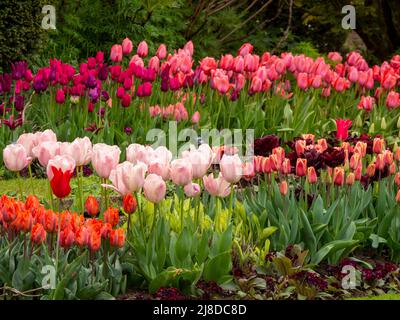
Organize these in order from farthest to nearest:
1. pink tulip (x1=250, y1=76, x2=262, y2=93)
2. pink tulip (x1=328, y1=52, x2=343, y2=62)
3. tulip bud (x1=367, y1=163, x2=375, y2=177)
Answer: pink tulip (x1=328, y1=52, x2=343, y2=62) < pink tulip (x1=250, y1=76, x2=262, y2=93) < tulip bud (x1=367, y1=163, x2=375, y2=177)

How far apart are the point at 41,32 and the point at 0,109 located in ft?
7.03

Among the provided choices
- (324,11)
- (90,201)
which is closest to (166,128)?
(90,201)

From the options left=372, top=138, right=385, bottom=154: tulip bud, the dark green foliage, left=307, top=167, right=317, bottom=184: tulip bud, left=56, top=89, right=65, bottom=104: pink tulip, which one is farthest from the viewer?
the dark green foliage

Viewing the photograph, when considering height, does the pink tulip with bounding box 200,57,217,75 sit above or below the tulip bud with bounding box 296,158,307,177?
above

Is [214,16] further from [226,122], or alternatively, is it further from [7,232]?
[7,232]

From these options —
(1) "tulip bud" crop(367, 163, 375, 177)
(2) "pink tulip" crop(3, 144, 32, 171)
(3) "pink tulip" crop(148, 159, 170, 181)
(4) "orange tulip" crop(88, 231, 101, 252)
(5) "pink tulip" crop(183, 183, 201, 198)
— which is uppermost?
(2) "pink tulip" crop(3, 144, 32, 171)

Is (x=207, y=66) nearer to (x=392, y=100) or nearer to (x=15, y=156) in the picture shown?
(x=392, y=100)

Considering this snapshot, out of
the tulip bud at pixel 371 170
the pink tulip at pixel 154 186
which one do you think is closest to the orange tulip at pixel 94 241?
the pink tulip at pixel 154 186

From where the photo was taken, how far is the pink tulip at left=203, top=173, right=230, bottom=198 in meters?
4.43

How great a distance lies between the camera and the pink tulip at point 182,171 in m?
4.19

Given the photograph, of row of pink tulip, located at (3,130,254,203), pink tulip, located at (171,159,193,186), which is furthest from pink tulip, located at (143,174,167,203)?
pink tulip, located at (171,159,193,186)

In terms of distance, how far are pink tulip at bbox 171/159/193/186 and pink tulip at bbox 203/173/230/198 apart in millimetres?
222

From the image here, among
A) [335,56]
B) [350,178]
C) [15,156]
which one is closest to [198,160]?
[15,156]

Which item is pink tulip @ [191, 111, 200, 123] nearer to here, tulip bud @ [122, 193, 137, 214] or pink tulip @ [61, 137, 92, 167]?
pink tulip @ [61, 137, 92, 167]
